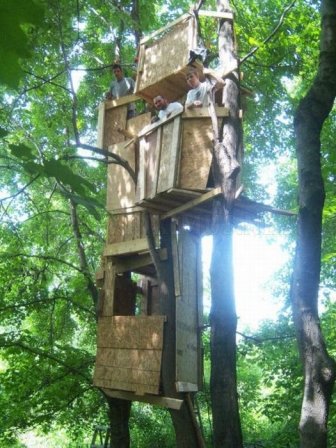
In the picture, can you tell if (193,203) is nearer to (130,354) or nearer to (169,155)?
(169,155)

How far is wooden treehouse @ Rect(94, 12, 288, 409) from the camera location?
606cm

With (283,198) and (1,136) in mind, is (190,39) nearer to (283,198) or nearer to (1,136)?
(1,136)

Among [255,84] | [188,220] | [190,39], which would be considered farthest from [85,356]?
[255,84]

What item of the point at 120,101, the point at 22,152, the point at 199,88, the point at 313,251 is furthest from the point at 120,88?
the point at 22,152

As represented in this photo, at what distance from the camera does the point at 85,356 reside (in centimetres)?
835

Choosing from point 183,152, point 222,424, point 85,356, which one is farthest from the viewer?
point 85,356

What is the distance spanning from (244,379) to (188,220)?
8457 millimetres

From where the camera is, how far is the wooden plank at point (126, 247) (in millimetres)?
6898

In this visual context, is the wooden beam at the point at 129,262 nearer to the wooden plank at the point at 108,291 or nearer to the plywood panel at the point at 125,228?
the wooden plank at the point at 108,291

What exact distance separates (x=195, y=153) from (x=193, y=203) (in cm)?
64

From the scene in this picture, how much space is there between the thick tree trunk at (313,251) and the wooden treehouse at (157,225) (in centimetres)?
162

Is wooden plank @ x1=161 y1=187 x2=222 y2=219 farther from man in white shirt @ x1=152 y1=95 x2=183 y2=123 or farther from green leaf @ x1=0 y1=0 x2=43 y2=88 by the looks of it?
green leaf @ x1=0 y1=0 x2=43 y2=88

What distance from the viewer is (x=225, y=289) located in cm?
525

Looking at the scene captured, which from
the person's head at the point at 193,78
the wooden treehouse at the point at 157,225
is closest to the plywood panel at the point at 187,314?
the wooden treehouse at the point at 157,225
